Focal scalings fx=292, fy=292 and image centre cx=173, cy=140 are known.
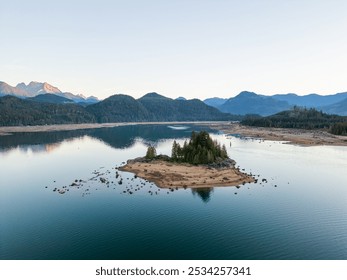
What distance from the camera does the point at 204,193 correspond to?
303 feet

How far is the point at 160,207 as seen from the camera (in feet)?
260

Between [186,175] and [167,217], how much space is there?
38191mm

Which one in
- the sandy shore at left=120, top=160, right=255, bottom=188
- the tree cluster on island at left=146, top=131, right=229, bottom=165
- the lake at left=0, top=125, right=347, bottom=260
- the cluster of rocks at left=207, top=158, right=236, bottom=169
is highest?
the tree cluster on island at left=146, top=131, right=229, bottom=165

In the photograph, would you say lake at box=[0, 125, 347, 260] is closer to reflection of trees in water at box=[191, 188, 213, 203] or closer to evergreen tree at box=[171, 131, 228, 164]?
Result: reflection of trees in water at box=[191, 188, 213, 203]

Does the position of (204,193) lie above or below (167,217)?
above

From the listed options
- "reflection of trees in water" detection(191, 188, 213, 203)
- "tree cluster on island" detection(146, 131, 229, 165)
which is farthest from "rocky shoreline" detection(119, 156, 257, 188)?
"tree cluster on island" detection(146, 131, 229, 165)

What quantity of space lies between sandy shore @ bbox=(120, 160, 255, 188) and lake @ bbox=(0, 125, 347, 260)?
4375 mm

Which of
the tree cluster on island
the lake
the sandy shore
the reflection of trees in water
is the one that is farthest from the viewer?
the tree cluster on island

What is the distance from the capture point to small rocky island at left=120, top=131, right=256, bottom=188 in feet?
338

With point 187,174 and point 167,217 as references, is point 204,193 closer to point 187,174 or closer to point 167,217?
point 187,174

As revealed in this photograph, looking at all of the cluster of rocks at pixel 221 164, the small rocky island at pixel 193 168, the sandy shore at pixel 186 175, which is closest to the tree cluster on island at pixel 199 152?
the small rocky island at pixel 193 168

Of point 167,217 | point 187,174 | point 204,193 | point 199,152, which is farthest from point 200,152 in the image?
point 167,217

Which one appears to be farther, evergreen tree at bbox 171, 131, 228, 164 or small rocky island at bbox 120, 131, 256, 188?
evergreen tree at bbox 171, 131, 228, 164

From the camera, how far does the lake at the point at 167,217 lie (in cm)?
5572
